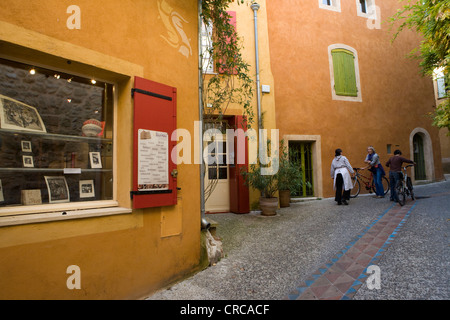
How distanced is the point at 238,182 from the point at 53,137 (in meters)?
4.64

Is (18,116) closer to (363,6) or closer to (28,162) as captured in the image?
(28,162)

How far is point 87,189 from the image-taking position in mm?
2648

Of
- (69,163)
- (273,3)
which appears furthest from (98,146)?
(273,3)

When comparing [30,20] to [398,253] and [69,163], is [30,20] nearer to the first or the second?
[69,163]

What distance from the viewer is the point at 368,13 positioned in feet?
31.9

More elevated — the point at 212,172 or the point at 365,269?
the point at 212,172

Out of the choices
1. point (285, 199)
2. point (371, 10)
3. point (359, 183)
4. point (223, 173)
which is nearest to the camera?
point (223, 173)

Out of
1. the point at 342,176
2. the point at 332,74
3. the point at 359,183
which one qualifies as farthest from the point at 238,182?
the point at 332,74

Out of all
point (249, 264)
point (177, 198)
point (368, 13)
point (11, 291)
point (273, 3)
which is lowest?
point (249, 264)

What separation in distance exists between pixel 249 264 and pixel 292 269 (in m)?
0.59

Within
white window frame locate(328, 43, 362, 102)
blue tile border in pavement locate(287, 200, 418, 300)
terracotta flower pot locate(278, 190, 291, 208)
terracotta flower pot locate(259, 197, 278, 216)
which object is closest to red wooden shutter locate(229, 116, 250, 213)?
terracotta flower pot locate(259, 197, 278, 216)

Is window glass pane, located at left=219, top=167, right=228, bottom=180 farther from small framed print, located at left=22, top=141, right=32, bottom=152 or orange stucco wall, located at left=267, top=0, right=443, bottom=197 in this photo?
small framed print, located at left=22, top=141, right=32, bottom=152

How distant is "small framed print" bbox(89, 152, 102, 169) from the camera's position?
2732mm

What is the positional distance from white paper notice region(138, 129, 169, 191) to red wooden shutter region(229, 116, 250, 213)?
12.3ft
